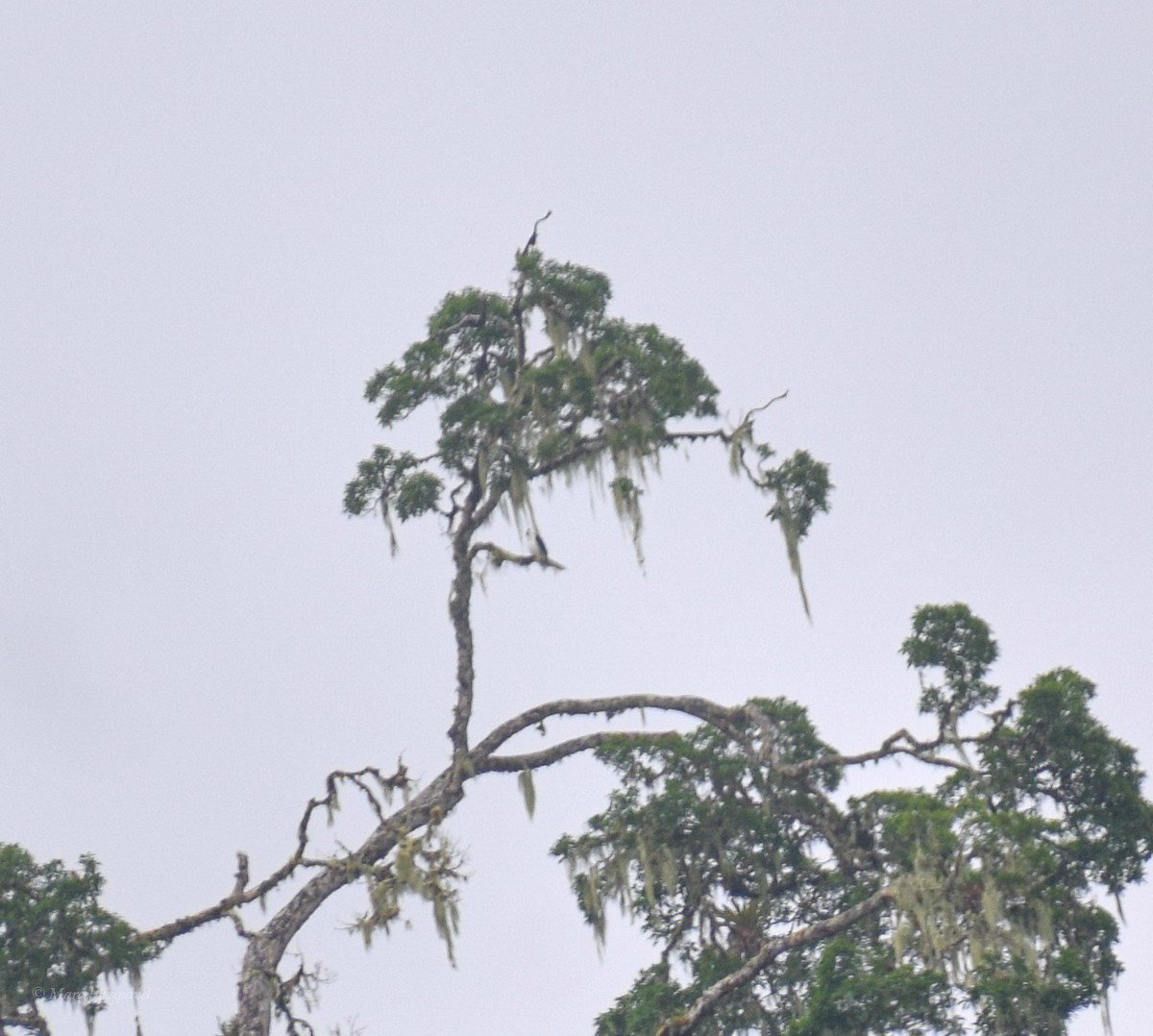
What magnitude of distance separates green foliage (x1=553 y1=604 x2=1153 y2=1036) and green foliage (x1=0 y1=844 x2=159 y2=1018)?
18.1 ft

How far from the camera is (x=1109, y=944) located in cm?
Result: 2041

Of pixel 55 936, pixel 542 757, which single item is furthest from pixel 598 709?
pixel 55 936

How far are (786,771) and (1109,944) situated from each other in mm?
4384

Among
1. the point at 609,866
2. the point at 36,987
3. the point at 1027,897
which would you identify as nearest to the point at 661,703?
the point at 609,866

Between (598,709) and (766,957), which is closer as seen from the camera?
(766,957)

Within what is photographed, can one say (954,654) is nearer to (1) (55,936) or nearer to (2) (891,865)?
(2) (891,865)

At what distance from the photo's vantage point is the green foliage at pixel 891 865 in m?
18.9

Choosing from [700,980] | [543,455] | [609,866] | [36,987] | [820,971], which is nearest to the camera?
[820,971]

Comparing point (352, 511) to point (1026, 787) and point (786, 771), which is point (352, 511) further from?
point (1026, 787)

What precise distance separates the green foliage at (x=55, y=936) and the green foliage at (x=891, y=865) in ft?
18.1

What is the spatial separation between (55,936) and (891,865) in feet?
30.3

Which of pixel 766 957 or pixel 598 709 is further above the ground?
pixel 598 709

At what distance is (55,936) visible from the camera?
70.1 feet

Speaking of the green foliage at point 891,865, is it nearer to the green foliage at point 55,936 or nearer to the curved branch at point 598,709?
the curved branch at point 598,709
